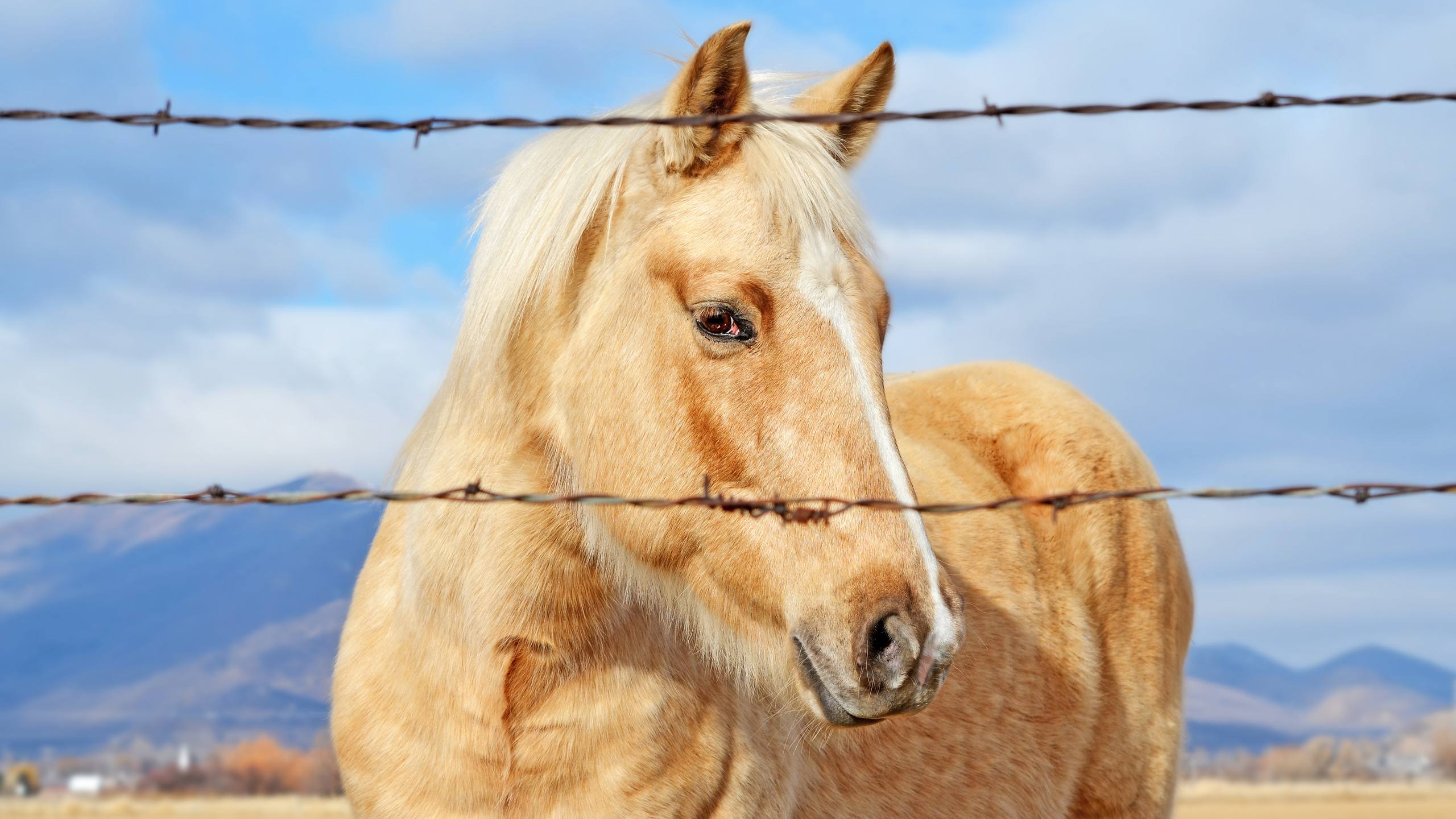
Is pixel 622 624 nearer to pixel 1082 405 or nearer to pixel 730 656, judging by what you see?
pixel 730 656

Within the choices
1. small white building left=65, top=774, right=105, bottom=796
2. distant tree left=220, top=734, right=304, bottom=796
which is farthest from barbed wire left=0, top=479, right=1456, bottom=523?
small white building left=65, top=774, right=105, bottom=796

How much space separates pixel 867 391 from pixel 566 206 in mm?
1100

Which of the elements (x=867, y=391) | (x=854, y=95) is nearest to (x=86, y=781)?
(x=854, y=95)

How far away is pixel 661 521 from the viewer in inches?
128

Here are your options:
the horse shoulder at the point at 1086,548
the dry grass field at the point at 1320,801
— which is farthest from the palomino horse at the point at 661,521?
the dry grass field at the point at 1320,801

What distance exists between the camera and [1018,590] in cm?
530

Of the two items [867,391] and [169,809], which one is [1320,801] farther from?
[867,391]

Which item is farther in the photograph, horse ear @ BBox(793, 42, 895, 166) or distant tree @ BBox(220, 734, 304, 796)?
distant tree @ BBox(220, 734, 304, 796)

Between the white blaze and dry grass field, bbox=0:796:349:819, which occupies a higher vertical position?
the white blaze

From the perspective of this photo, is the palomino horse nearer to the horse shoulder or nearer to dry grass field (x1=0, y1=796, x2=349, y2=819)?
the horse shoulder

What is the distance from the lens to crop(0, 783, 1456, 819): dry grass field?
33972mm

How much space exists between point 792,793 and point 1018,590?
186 centimetres

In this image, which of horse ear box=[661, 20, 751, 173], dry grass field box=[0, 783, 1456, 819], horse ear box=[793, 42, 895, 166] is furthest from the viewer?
dry grass field box=[0, 783, 1456, 819]

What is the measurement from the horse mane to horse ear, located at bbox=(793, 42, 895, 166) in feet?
0.43
